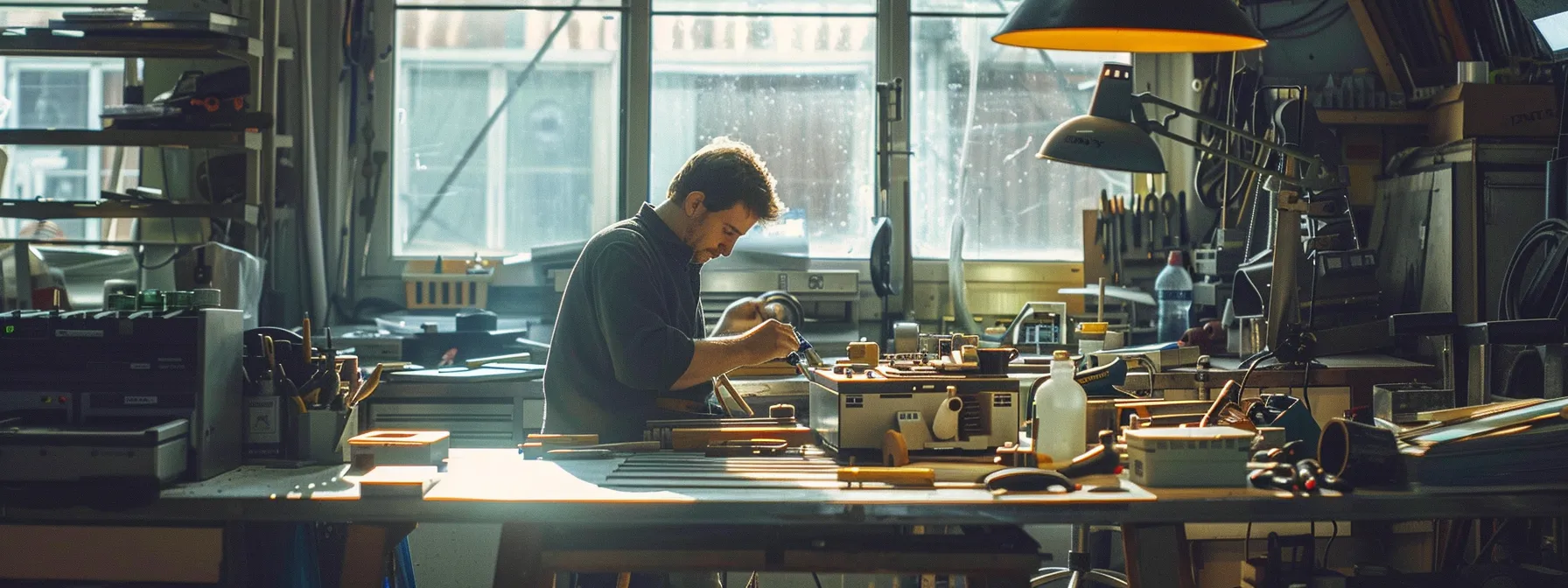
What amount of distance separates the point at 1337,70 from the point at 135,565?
4.08m

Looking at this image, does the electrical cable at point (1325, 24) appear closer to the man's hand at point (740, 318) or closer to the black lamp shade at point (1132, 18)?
the black lamp shade at point (1132, 18)

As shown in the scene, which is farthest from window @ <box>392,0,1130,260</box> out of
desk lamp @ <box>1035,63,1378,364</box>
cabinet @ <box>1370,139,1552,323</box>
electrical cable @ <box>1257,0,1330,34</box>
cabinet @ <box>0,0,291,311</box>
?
desk lamp @ <box>1035,63,1378,364</box>

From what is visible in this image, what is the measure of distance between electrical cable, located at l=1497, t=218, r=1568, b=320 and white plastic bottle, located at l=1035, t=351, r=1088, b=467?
5.50 feet

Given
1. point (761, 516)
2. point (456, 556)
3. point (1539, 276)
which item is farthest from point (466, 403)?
point (1539, 276)

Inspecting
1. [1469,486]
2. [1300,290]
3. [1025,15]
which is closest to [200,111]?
[1025,15]

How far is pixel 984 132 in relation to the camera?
4.71 m

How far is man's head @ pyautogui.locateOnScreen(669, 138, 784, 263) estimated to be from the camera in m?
2.64

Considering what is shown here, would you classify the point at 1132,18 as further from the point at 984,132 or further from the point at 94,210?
the point at 94,210

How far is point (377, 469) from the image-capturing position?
203cm

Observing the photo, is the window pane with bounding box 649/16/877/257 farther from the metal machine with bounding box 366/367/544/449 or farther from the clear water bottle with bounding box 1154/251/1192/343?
the metal machine with bounding box 366/367/544/449

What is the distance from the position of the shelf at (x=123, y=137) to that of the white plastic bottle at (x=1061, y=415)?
2706 mm

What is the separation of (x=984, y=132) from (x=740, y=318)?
6.07ft

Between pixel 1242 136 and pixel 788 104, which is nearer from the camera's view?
pixel 1242 136

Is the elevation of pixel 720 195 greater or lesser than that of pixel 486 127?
lesser
